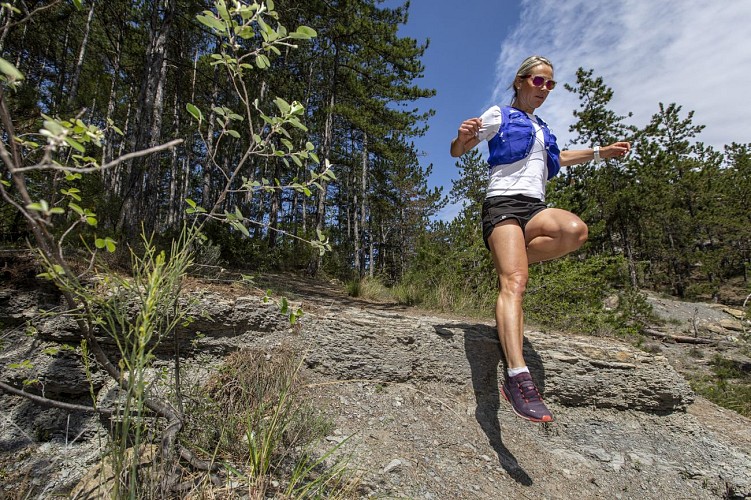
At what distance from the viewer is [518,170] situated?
220 centimetres

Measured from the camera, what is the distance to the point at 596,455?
7.80 ft

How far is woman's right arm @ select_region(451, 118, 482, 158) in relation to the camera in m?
2.07

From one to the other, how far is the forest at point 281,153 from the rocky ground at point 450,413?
0.89 meters

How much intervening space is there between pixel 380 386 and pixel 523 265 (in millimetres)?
1342

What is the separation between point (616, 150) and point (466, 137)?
44.8 inches

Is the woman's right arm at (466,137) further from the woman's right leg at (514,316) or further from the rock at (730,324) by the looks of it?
the rock at (730,324)

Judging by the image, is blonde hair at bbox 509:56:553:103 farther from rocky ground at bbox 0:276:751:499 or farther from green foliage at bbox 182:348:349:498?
green foliage at bbox 182:348:349:498

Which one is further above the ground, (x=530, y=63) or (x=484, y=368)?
(x=530, y=63)

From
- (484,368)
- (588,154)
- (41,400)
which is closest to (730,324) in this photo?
(588,154)

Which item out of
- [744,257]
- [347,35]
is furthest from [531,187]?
[744,257]

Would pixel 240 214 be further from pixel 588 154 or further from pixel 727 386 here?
pixel 727 386

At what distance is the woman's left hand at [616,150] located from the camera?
7.67 ft

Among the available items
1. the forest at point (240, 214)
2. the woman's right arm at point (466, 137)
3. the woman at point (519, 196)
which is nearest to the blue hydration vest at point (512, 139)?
the woman at point (519, 196)

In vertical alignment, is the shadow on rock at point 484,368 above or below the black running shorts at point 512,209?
below
